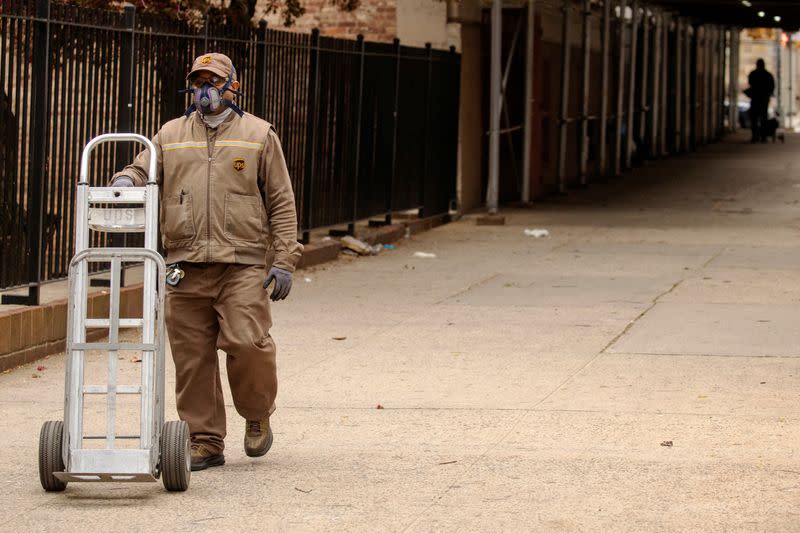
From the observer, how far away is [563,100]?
2552cm

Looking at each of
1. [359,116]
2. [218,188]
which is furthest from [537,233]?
[218,188]

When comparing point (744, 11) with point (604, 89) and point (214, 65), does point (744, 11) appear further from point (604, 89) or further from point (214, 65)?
point (214, 65)

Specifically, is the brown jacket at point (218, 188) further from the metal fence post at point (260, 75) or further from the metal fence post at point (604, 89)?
the metal fence post at point (604, 89)

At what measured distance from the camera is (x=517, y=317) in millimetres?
11688

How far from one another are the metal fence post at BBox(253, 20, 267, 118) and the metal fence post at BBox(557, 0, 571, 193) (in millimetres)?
11485

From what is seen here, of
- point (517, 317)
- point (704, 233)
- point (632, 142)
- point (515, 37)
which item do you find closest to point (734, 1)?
point (632, 142)

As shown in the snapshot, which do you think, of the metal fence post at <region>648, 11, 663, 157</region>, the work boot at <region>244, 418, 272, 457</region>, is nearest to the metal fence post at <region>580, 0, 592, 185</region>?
the metal fence post at <region>648, 11, 663, 157</region>

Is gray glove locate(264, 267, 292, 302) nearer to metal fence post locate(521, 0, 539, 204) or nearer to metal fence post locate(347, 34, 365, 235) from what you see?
metal fence post locate(347, 34, 365, 235)

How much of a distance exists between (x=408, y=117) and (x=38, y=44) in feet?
29.5

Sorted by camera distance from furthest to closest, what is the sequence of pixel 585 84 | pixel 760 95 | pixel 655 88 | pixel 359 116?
pixel 760 95, pixel 655 88, pixel 585 84, pixel 359 116

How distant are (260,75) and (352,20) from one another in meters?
5.84

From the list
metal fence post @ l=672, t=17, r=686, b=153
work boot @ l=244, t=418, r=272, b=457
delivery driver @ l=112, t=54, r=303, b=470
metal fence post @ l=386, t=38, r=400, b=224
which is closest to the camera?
delivery driver @ l=112, t=54, r=303, b=470

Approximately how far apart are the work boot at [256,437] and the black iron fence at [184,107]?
133 inches

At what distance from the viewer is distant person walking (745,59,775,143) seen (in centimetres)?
3862
